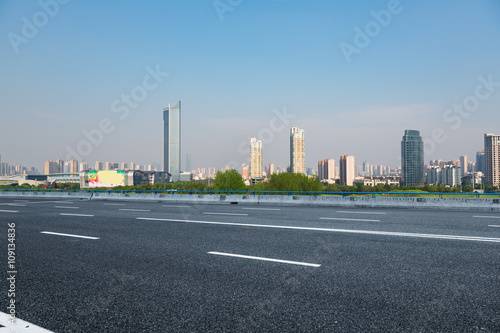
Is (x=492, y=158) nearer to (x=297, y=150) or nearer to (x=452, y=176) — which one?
(x=452, y=176)

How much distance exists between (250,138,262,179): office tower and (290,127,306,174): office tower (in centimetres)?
1927

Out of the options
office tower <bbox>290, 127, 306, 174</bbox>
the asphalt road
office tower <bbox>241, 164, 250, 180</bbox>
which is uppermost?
office tower <bbox>290, 127, 306, 174</bbox>

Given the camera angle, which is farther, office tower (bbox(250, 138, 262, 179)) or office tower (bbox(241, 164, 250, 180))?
office tower (bbox(250, 138, 262, 179))

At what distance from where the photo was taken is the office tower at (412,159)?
6033 inches

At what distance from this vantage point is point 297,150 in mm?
177250

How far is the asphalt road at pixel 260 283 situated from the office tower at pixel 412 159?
535 feet

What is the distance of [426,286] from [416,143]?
178 m

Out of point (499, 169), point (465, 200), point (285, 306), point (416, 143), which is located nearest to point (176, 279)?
point (285, 306)

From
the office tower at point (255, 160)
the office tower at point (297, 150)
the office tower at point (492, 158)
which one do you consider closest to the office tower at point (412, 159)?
the office tower at point (492, 158)

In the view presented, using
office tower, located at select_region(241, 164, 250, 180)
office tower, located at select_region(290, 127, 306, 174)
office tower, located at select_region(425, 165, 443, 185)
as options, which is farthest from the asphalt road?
office tower, located at select_region(425, 165, 443, 185)

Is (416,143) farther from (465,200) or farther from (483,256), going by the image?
(483,256)

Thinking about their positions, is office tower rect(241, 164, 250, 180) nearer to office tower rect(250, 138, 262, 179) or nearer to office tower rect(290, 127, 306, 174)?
office tower rect(250, 138, 262, 179)

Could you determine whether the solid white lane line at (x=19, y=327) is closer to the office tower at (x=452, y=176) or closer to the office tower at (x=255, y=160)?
the office tower at (x=255, y=160)

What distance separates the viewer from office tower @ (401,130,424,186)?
153 meters
